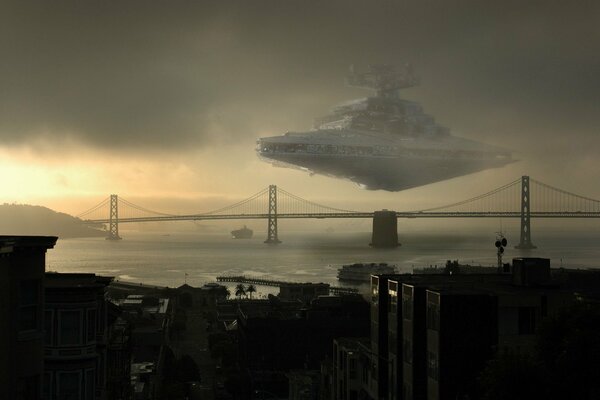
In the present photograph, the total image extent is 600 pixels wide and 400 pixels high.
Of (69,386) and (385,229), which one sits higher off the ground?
(385,229)

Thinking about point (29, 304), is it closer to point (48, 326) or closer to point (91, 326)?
point (48, 326)

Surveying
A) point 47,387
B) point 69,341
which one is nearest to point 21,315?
point 47,387

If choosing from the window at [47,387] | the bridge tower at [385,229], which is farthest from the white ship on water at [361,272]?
the window at [47,387]

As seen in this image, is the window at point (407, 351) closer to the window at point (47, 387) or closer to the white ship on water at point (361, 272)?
the window at point (47, 387)

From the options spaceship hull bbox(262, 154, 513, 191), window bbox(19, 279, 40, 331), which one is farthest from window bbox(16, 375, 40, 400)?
spaceship hull bbox(262, 154, 513, 191)

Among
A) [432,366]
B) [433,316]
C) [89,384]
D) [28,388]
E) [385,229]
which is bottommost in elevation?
[432,366]

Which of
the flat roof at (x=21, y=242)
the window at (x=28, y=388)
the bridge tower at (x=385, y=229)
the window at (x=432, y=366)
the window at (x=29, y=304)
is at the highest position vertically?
the bridge tower at (x=385, y=229)

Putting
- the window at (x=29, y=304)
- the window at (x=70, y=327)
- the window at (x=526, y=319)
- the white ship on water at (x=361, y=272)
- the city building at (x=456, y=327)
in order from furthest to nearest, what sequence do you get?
the white ship on water at (x=361, y=272)
the window at (x=526, y=319)
the city building at (x=456, y=327)
the window at (x=70, y=327)
the window at (x=29, y=304)
